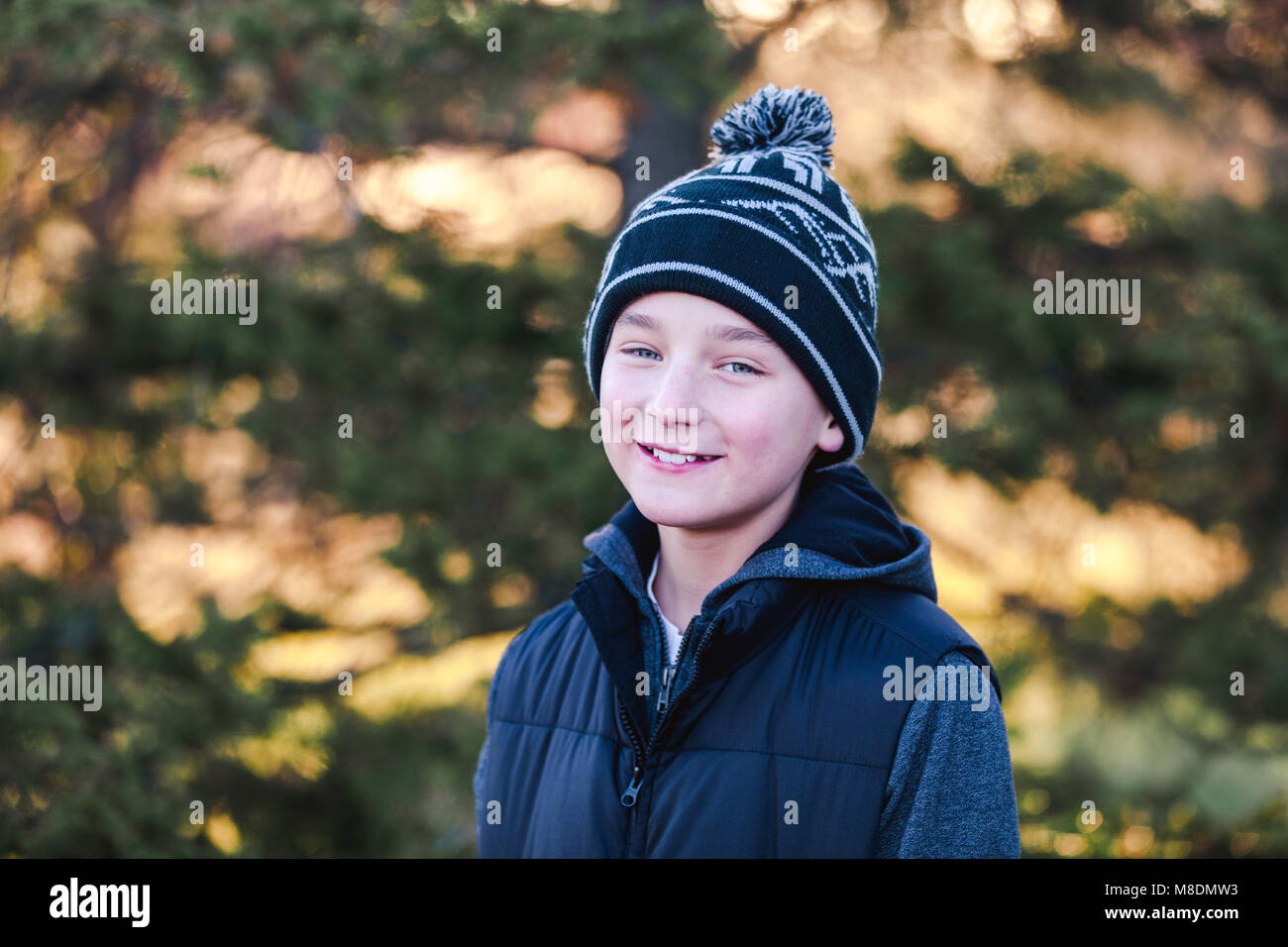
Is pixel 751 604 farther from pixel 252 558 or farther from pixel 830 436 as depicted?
pixel 252 558

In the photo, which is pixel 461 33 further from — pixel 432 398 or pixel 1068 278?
pixel 1068 278

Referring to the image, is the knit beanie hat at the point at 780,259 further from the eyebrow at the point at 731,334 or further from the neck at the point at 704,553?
the neck at the point at 704,553

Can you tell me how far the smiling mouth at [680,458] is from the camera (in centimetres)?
169

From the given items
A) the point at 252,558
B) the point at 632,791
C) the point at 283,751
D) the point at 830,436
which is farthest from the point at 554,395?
the point at 632,791

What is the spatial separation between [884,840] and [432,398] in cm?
324

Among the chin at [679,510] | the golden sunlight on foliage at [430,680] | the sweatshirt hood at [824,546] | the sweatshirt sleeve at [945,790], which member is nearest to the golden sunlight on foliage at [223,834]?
the golden sunlight on foliage at [430,680]

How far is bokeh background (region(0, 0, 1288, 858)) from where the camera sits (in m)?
3.61

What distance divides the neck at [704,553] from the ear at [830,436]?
0.27 ft

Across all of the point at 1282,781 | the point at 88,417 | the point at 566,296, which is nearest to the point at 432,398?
the point at 566,296

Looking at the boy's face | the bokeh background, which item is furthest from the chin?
the bokeh background

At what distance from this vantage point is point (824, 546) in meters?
1.69

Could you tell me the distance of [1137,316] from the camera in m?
4.72
